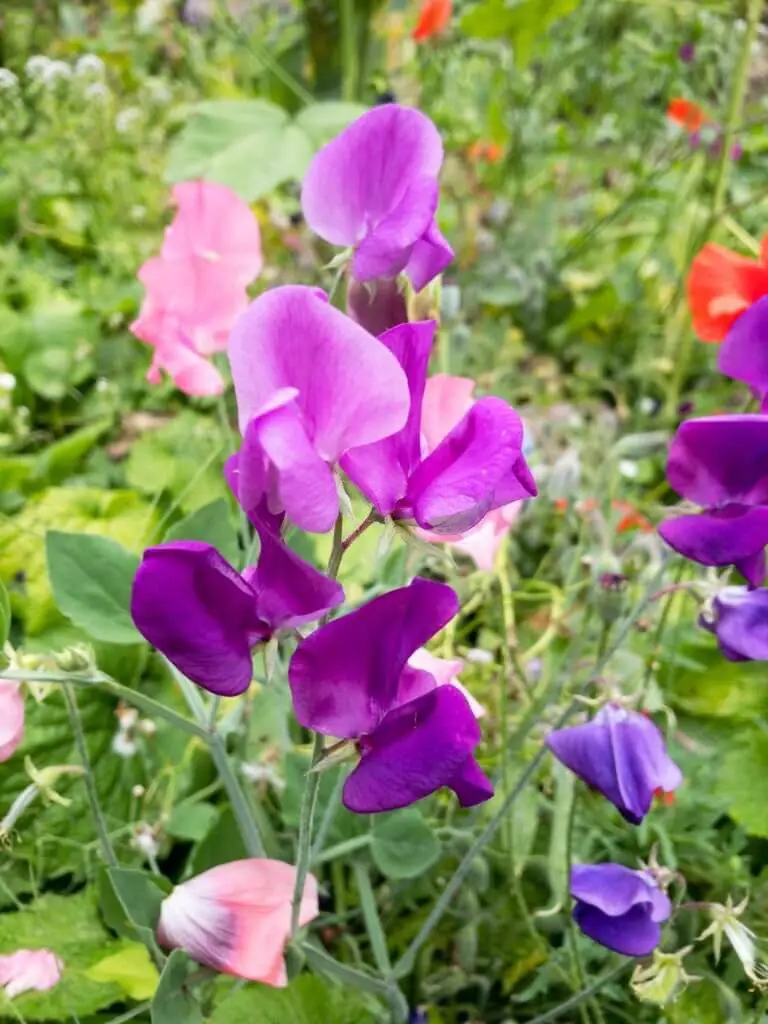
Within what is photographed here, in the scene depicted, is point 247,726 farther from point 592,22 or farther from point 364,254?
point 592,22

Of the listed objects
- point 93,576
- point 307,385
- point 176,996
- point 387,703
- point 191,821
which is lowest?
point 191,821

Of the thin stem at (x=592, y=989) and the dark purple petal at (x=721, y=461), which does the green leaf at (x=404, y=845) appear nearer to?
the thin stem at (x=592, y=989)

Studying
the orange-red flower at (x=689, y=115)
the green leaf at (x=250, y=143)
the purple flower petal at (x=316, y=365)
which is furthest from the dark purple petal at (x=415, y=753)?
the orange-red flower at (x=689, y=115)

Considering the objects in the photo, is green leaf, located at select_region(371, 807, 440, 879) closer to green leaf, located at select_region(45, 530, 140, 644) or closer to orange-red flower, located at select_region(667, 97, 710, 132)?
green leaf, located at select_region(45, 530, 140, 644)

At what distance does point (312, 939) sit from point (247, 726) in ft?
0.52

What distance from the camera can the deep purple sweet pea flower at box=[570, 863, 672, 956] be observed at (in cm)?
47

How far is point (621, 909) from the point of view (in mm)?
470

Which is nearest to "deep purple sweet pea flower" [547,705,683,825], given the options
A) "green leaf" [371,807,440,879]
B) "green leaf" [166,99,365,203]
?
"green leaf" [371,807,440,879]

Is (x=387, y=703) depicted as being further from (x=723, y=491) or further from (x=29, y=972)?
(x=29, y=972)

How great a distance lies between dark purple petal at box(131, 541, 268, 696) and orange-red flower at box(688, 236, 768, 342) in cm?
43

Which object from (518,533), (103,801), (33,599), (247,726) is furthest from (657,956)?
(518,533)

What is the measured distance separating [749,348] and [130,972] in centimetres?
51

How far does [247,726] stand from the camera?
701 millimetres

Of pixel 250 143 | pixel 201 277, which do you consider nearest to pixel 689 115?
A: pixel 250 143
